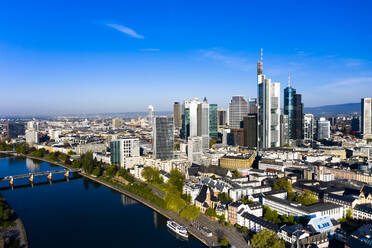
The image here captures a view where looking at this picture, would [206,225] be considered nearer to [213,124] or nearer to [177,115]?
[213,124]

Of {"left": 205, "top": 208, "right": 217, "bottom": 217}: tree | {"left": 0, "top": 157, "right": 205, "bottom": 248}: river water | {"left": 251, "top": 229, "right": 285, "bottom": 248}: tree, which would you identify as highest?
{"left": 251, "top": 229, "right": 285, "bottom": 248}: tree

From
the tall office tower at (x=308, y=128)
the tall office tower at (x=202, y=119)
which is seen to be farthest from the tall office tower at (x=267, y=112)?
the tall office tower at (x=308, y=128)

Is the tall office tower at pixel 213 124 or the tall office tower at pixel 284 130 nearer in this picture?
the tall office tower at pixel 284 130

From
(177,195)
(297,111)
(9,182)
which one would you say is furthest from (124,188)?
(297,111)

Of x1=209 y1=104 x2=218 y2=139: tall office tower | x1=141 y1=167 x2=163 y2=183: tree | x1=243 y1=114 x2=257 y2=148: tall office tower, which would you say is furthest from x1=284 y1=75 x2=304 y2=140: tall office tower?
x1=141 y1=167 x2=163 y2=183: tree

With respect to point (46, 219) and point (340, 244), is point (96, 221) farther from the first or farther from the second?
point (340, 244)

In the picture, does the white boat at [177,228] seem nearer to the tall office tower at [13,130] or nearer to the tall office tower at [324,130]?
the tall office tower at [324,130]

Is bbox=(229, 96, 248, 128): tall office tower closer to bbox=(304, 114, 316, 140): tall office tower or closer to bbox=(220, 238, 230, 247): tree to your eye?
bbox=(304, 114, 316, 140): tall office tower
